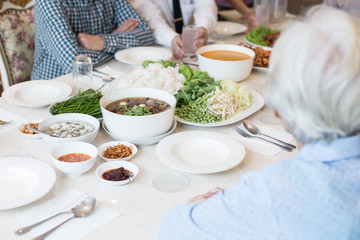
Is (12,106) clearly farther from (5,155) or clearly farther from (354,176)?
(354,176)

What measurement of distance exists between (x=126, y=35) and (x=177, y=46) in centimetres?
32

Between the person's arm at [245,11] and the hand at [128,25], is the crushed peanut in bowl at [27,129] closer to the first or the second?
the hand at [128,25]

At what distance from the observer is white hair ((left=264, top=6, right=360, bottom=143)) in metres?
0.79

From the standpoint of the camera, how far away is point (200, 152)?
57.2 inches

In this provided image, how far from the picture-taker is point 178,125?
1.68 metres

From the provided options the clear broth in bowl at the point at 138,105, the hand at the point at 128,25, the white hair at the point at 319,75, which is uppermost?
the white hair at the point at 319,75

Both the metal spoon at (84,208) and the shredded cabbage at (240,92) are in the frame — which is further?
the shredded cabbage at (240,92)

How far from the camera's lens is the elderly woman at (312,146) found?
2.62 feet

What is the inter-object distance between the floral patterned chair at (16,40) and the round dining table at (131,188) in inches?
38.9

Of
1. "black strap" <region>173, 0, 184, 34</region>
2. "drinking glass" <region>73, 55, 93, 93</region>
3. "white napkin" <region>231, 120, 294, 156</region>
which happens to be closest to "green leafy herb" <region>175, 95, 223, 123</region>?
"white napkin" <region>231, 120, 294, 156</region>

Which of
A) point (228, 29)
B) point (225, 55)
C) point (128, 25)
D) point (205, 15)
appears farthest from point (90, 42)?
point (228, 29)

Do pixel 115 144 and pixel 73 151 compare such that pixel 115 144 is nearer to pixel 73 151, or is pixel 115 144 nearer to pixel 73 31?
pixel 73 151

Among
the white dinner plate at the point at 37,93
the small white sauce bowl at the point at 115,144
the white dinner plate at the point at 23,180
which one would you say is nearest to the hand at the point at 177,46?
the white dinner plate at the point at 37,93

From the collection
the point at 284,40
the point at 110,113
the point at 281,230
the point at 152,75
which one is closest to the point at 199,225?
the point at 281,230
